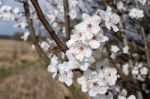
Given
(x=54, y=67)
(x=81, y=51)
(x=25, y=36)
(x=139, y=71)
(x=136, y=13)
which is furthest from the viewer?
(x=139, y=71)

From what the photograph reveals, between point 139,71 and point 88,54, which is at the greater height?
point 88,54

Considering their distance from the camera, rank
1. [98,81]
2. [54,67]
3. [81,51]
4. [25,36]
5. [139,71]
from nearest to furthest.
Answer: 1. [81,51]
2. [98,81]
3. [54,67]
4. [25,36]
5. [139,71]

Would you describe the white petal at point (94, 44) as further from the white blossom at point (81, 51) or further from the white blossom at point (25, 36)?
the white blossom at point (25, 36)

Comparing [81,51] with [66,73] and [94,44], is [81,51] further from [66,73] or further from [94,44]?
[66,73]

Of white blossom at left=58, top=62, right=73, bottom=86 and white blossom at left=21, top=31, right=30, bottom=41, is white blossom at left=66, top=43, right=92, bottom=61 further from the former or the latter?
white blossom at left=21, top=31, right=30, bottom=41

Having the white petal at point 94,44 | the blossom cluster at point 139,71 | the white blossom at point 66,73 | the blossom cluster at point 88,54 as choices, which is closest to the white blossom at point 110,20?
the blossom cluster at point 88,54

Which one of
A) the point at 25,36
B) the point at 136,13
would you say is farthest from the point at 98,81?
the point at 25,36

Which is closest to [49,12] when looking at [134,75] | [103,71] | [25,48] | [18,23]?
[18,23]

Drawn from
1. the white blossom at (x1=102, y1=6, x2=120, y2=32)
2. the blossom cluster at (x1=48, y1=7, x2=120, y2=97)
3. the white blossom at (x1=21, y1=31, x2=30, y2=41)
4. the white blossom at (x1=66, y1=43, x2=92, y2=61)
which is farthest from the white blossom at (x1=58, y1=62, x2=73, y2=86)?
the white blossom at (x1=21, y1=31, x2=30, y2=41)

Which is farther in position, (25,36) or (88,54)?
(25,36)

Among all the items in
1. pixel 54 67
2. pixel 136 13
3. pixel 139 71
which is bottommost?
pixel 139 71

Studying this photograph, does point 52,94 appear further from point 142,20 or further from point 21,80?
point 142,20
